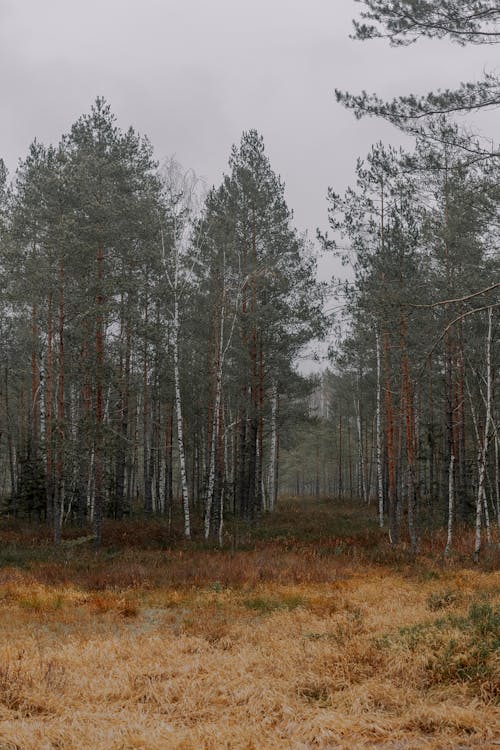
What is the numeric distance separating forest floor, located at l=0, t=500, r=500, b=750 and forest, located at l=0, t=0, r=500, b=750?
34 mm

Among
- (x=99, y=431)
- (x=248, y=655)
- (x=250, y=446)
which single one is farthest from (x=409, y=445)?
(x=248, y=655)

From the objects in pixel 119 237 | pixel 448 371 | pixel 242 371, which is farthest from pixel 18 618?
pixel 448 371

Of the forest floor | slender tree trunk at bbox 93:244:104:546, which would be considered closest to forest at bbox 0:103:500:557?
slender tree trunk at bbox 93:244:104:546

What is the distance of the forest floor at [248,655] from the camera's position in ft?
13.3

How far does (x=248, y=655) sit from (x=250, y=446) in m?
13.9

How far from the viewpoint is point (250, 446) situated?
1989 cm

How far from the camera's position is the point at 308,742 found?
157 inches

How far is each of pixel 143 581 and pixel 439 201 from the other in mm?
12920

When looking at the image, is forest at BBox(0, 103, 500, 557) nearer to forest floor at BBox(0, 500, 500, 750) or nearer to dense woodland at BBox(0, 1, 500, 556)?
dense woodland at BBox(0, 1, 500, 556)

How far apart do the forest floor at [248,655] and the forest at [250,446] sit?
34mm

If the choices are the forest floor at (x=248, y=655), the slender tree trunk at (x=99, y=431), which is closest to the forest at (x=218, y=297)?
the slender tree trunk at (x=99, y=431)

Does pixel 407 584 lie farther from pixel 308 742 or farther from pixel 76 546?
pixel 76 546

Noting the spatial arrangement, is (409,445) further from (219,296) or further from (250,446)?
(219,296)

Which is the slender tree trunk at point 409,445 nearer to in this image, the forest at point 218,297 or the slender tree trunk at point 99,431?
the forest at point 218,297
